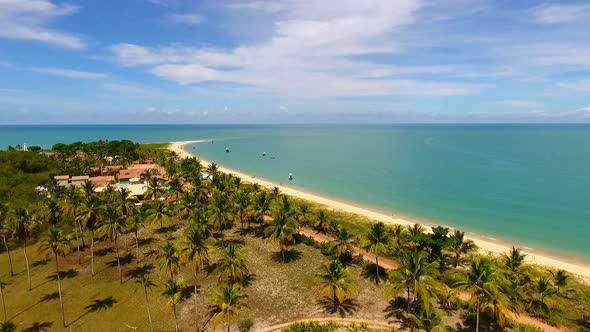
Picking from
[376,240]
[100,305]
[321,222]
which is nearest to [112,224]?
[100,305]

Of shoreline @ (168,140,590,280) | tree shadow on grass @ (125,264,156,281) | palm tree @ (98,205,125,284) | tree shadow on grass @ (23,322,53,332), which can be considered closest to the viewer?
tree shadow on grass @ (23,322,53,332)

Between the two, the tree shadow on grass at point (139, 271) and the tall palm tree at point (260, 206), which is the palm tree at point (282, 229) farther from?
the tree shadow on grass at point (139, 271)

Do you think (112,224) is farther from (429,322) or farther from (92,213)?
(429,322)

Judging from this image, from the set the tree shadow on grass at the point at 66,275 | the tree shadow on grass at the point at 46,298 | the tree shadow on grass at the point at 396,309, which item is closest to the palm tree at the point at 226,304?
the tree shadow on grass at the point at 396,309

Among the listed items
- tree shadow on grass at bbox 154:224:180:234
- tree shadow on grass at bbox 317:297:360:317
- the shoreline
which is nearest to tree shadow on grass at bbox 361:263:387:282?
tree shadow on grass at bbox 317:297:360:317

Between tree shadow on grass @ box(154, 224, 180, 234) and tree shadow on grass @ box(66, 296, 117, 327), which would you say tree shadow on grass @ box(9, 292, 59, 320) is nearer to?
tree shadow on grass @ box(66, 296, 117, 327)

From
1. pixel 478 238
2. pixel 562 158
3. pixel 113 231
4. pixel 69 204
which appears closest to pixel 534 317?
pixel 478 238
